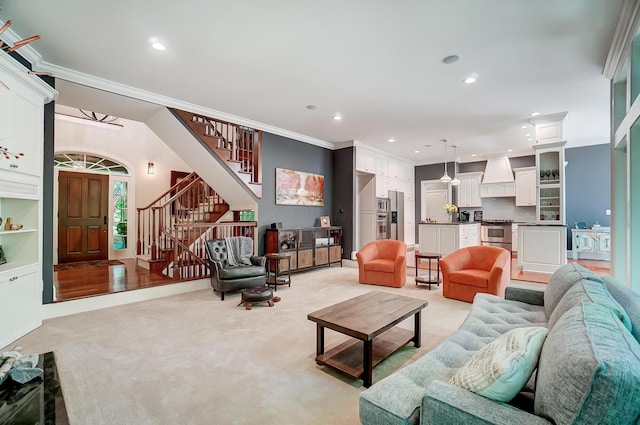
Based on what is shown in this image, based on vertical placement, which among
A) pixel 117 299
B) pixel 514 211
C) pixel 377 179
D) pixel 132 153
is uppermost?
pixel 132 153

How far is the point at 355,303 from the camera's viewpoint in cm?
286

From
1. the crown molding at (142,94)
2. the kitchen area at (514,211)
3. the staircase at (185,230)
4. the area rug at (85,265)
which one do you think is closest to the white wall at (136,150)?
the staircase at (185,230)

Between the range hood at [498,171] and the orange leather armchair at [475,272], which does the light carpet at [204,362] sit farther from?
the range hood at [498,171]

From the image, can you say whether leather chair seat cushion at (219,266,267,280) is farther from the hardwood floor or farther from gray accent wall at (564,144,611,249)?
gray accent wall at (564,144,611,249)

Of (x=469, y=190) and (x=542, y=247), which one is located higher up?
(x=469, y=190)

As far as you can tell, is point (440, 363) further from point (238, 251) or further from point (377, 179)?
point (377, 179)

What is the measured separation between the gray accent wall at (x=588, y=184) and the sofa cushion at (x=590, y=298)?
24.7 ft

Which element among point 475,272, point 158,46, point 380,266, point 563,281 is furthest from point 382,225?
point 158,46

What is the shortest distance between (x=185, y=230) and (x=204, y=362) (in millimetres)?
3944

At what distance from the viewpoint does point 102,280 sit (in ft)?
16.4

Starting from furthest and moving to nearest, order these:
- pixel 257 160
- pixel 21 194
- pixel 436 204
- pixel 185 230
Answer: pixel 436 204
pixel 185 230
pixel 257 160
pixel 21 194

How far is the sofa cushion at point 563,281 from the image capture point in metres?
2.10

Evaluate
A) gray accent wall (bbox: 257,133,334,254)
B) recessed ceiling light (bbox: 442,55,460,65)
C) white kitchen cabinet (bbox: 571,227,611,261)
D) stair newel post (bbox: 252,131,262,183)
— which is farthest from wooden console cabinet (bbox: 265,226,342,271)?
white kitchen cabinet (bbox: 571,227,611,261)

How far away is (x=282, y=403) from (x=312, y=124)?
4976 mm
